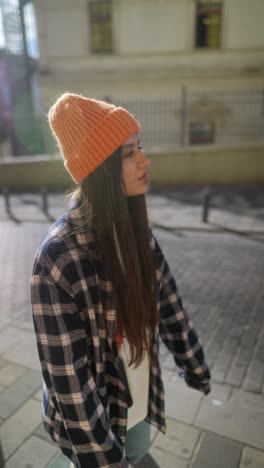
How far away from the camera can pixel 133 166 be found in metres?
1.47

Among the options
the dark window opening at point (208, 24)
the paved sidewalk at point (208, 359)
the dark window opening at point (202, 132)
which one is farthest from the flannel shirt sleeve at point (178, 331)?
the dark window opening at point (208, 24)

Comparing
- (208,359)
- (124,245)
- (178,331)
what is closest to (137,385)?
(178,331)

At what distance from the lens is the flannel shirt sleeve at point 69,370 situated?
1325 mm

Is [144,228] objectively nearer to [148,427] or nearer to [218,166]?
[148,427]

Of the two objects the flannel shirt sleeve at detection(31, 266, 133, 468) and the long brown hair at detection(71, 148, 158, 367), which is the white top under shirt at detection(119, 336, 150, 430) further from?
the flannel shirt sleeve at detection(31, 266, 133, 468)

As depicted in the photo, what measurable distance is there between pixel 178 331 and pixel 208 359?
4.96ft

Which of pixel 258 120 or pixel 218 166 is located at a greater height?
pixel 258 120

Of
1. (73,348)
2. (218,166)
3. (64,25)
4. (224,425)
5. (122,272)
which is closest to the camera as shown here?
(73,348)

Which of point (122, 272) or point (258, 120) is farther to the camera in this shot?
point (258, 120)

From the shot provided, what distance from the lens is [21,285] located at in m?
4.94

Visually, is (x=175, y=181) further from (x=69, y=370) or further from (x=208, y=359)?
(x=69, y=370)

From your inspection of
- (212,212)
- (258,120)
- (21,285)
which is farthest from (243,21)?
(21,285)

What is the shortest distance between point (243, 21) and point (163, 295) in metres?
16.9

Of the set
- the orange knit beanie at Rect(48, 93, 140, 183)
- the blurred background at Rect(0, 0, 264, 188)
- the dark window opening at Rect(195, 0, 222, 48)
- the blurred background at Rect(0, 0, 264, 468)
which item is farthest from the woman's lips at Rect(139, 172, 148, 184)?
the dark window opening at Rect(195, 0, 222, 48)
